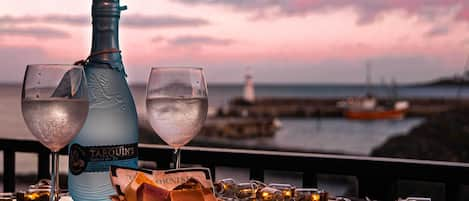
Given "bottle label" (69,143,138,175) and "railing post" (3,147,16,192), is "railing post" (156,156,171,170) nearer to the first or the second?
"railing post" (3,147,16,192)

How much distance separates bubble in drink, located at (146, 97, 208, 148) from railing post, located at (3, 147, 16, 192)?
1666 mm

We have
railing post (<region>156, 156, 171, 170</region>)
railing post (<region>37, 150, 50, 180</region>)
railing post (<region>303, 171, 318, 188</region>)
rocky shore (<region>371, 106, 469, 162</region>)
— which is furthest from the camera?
rocky shore (<region>371, 106, 469, 162</region>)

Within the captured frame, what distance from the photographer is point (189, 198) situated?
0.91 m

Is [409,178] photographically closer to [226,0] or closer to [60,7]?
[60,7]

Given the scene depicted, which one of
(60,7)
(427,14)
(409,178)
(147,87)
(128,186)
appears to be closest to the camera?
(128,186)

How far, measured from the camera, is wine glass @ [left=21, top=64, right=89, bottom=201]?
922mm

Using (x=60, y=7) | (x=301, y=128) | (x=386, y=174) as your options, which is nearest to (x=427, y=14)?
(x=301, y=128)

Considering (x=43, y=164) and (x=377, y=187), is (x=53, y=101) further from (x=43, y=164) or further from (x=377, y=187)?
(x=43, y=164)

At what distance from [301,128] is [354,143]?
800 centimetres

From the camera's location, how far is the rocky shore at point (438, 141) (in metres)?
19.0

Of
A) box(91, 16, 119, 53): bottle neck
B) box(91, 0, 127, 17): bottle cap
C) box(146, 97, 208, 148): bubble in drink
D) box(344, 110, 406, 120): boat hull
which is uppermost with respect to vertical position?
box(91, 0, 127, 17): bottle cap

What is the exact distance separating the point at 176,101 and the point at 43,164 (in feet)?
5.28

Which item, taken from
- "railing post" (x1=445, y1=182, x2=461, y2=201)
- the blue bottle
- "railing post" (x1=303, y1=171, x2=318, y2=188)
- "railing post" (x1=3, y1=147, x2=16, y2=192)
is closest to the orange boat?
"railing post" (x1=3, y1=147, x2=16, y2=192)

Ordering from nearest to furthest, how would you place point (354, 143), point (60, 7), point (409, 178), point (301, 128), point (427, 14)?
point (409, 178), point (60, 7), point (427, 14), point (354, 143), point (301, 128)
